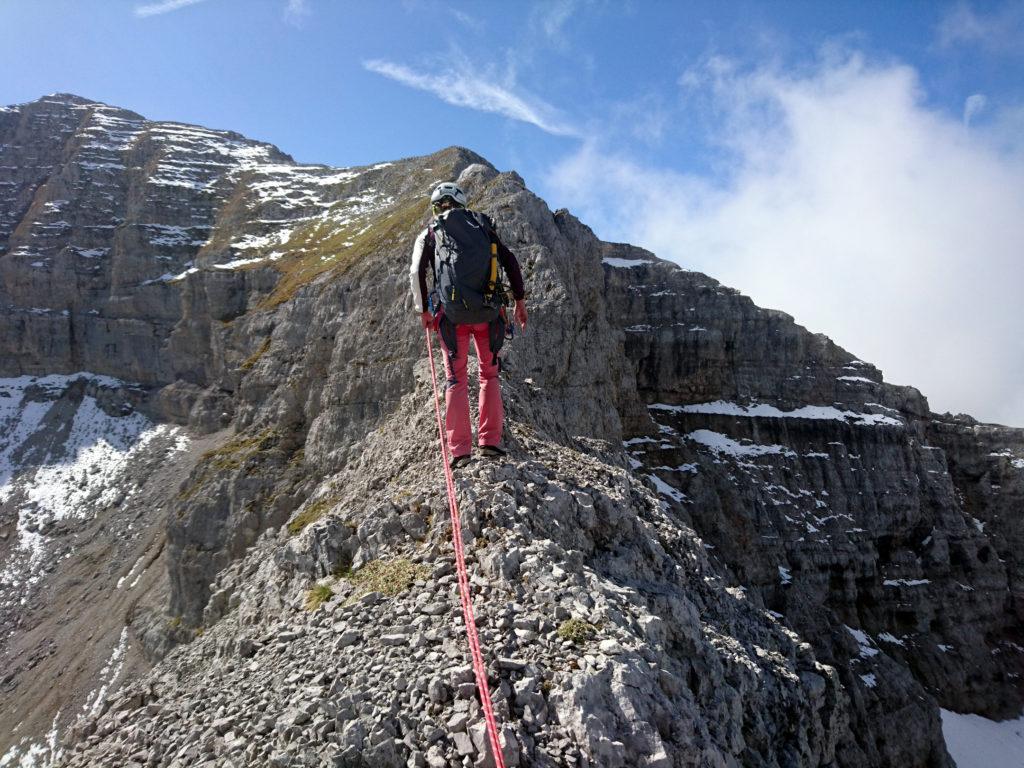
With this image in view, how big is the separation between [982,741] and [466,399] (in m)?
87.9

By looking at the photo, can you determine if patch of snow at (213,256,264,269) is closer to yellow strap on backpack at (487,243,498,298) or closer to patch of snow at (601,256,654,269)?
patch of snow at (601,256,654,269)

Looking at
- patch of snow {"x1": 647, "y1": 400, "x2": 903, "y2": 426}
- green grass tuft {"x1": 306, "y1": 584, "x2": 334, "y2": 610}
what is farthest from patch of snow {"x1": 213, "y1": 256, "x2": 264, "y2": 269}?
green grass tuft {"x1": 306, "y1": 584, "x2": 334, "y2": 610}

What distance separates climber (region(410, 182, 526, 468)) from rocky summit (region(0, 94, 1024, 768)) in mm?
837

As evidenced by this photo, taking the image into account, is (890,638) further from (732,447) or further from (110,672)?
(110,672)

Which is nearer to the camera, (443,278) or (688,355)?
(443,278)

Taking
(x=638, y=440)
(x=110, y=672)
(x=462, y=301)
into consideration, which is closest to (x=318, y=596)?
(x=462, y=301)

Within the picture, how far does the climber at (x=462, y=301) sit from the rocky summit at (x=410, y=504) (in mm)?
837

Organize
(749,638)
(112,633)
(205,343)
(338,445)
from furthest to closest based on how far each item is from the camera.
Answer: (205,343) → (112,633) → (338,445) → (749,638)

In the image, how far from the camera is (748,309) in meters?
83.5

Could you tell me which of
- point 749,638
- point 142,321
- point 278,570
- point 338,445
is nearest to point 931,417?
point 338,445

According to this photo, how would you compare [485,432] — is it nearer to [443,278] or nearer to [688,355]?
[443,278]

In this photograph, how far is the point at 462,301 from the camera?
8844mm

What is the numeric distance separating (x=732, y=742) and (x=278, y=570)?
22.5ft

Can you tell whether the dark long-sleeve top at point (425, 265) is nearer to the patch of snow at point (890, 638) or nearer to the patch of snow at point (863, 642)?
the patch of snow at point (863, 642)
